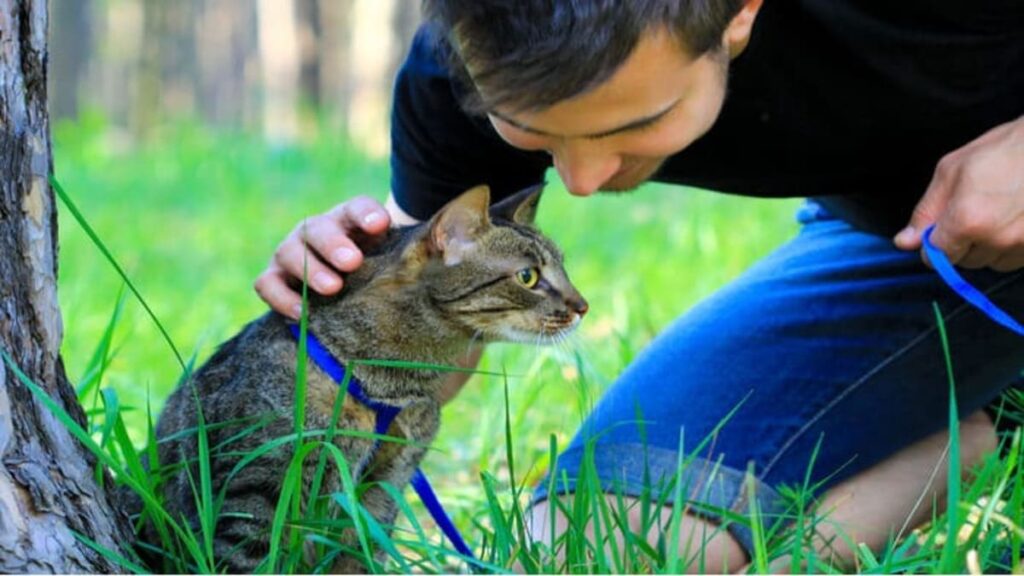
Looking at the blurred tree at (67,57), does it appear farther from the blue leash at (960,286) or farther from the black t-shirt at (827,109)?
the blue leash at (960,286)

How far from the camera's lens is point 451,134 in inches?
106

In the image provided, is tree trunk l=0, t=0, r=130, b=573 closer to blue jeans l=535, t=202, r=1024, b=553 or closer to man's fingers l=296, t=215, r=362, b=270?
man's fingers l=296, t=215, r=362, b=270

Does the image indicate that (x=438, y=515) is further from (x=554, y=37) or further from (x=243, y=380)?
(x=554, y=37)

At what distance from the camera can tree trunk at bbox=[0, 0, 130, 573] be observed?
70.6 inches

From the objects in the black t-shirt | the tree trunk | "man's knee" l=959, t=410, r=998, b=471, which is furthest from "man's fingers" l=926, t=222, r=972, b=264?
the tree trunk

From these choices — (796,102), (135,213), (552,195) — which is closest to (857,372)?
(796,102)

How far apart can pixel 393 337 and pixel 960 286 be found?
2.95ft

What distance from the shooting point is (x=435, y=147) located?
8.97ft

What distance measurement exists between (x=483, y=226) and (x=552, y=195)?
4922 millimetres

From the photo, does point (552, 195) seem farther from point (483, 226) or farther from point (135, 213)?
point (483, 226)

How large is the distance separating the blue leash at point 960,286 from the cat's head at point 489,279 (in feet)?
1.89

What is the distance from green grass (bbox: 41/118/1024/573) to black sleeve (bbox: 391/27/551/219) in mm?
392

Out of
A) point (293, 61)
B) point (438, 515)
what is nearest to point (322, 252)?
point (438, 515)

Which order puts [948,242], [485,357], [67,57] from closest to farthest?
[948,242]
[485,357]
[67,57]
